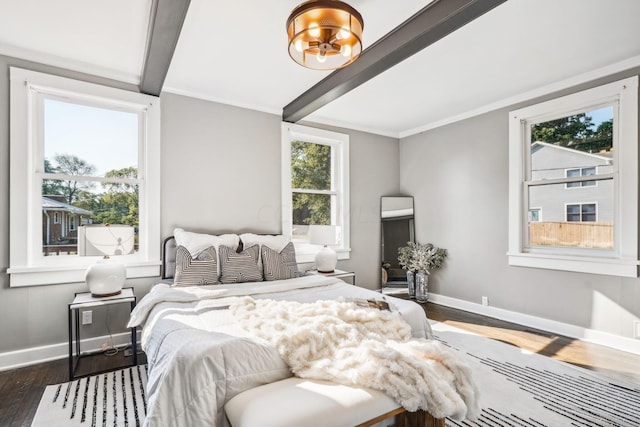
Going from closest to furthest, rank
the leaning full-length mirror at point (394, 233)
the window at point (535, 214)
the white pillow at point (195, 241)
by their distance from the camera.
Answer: the white pillow at point (195, 241) → the window at point (535, 214) → the leaning full-length mirror at point (394, 233)

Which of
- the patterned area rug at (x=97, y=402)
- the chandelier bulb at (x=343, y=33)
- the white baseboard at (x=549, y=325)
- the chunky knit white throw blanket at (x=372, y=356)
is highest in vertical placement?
the chandelier bulb at (x=343, y=33)

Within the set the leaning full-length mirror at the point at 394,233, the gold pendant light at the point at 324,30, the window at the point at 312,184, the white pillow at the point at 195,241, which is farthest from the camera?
Result: the leaning full-length mirror at the point at 394,233

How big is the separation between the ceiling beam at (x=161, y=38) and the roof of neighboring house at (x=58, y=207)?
1315 mm

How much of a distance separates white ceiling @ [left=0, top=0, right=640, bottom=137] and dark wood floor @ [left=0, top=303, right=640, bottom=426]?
262 cm

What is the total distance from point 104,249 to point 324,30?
7.91 ft

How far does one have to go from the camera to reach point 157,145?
132 inches

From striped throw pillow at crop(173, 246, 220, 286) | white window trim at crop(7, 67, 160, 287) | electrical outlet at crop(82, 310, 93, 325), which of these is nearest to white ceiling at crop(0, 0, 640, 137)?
white window trim at crop(7, 67, 160, 287)

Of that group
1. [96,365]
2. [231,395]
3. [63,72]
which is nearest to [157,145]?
[63,72]

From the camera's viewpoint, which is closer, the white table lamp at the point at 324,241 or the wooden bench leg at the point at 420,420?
the wooden bench leg at the point at 420,420

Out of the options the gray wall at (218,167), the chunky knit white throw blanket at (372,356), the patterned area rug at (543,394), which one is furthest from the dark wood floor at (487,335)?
the chunky knit white throw blanket at (372,356)

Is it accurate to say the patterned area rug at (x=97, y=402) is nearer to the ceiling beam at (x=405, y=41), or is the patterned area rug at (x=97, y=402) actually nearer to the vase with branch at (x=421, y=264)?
the ceiling beam at (x=405, y=41)

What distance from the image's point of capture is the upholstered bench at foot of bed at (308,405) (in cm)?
128

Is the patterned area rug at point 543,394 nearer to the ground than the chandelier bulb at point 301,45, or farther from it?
nearer to the ground

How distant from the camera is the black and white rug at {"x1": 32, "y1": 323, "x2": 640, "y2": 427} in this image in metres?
1.99
